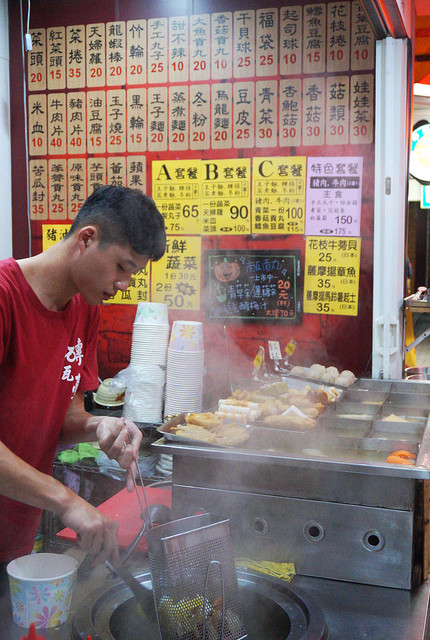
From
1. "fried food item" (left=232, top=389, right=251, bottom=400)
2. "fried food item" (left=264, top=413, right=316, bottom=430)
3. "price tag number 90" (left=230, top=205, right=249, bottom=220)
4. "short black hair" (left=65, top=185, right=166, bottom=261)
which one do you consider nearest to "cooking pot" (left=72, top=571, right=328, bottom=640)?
"fried food item" (left=264, top=413, right=316, bottom=430)

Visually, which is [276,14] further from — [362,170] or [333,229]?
[333,229]

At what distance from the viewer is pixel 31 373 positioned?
5.73 feet

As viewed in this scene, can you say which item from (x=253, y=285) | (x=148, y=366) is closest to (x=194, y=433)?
(x=148, y=366)

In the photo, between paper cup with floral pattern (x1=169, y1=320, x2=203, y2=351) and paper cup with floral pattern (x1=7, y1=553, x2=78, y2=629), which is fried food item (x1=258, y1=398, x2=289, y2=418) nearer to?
paper cup with floral pattern (x1=169, y1=320, x2=203, y2=351)

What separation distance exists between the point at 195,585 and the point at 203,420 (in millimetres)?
814

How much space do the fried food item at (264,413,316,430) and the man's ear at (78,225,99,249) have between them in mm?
893

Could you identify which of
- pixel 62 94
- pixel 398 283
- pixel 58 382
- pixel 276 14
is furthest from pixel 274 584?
pixel 62 94

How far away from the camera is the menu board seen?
3.55 metres

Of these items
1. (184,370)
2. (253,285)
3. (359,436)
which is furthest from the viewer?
(253,285)

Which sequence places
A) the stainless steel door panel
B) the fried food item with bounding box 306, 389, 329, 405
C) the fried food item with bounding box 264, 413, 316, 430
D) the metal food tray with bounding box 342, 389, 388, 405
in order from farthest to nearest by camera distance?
the metal food tray with bounding box 342, 389, 388, 405 → the fried food item with bounding box 306, 389, 329, 405 → the fried food item with bounding box 264, 413, 316, 430 → the stainless steel door panel

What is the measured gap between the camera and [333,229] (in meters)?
3.46

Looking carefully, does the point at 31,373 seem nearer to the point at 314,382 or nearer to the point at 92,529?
the point at 92,529

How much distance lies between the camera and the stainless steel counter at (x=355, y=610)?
134 centimetres

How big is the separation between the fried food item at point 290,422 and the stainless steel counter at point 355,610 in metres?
0.55
